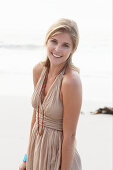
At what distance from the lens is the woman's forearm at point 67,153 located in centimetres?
171

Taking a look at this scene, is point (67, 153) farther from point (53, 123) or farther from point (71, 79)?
point (71, 79)

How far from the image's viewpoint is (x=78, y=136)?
173 inches

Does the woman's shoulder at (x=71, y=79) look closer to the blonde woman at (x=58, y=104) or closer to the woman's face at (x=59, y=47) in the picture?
the blonde woman at (x=58, y=104)

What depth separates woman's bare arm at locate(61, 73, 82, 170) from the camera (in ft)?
5.35

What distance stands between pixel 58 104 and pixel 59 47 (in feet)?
1.16

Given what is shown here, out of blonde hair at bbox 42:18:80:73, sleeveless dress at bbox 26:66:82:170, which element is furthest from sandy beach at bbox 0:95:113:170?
blonde hair at bbox 42:18:80:73

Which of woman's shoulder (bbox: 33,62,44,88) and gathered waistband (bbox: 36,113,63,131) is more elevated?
woman's shoulder (bbox: 33,62,44,88)

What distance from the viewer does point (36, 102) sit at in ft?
6.14

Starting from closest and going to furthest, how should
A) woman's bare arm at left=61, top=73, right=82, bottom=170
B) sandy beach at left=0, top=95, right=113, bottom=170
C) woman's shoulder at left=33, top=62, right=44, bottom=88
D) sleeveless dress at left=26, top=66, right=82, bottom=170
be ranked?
woman's bare arm at left=61, top=73, right=82, bottom=170
sleeveless dress at left=26, top=66, right=82, bottom=170
woman's shoulder at left=33, top=62, right=44, bottom=88
sandy beach at left=0, top=95, right=113, bottom=170

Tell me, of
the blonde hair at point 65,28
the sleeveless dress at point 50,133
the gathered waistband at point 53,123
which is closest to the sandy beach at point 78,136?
the sleeveless dress at point 50,133

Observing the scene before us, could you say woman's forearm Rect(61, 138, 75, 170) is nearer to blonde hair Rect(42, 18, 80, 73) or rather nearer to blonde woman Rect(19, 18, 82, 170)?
blonde woman Rect(19, 18, 82, 170)

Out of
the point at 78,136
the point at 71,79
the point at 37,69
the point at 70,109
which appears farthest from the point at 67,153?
the point at 78,136

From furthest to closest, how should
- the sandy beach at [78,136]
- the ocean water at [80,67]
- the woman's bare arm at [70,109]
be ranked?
the ocean water at [80,67] → the sandy beach at [78,136] → the woman's bare arm at [70,109]

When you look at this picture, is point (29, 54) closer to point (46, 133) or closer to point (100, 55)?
point (100, 55)
